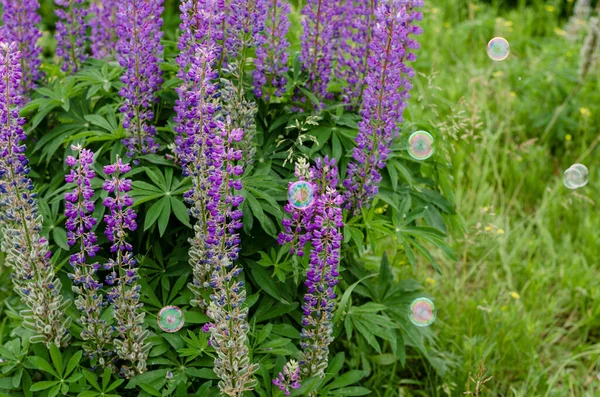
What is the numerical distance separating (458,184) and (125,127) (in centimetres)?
274

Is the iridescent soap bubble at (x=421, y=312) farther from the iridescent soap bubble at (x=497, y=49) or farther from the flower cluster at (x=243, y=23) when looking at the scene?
the iridescent soap bubble at (x=497, y=49)

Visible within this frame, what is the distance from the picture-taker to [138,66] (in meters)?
3.21

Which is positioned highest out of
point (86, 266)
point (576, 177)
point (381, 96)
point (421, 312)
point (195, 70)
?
point (195, 70)

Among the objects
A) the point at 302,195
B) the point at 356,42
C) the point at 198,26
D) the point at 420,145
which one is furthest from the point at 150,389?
the point at 356,42

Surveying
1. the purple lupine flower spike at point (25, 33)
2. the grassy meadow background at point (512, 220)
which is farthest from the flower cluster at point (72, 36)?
the grassy meadow background at point (512, 220)

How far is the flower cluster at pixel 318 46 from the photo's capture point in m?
3.46

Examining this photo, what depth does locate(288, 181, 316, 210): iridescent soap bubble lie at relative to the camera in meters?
2.79

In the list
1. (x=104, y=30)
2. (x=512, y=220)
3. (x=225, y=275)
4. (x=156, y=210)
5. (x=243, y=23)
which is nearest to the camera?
(x=225, y=275)

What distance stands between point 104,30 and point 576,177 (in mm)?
3170

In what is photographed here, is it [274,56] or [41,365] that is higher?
[274,56]

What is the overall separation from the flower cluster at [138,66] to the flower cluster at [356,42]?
94cm

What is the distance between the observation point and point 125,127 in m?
3.20

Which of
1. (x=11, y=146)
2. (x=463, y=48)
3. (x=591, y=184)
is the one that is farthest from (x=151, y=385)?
(x=463, y=48)

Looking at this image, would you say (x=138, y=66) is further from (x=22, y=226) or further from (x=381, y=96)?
(x=381, y=96)
